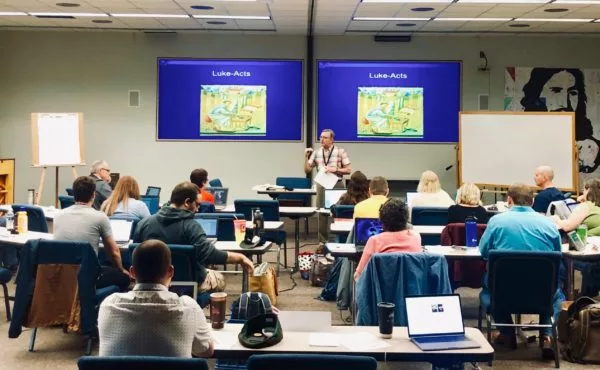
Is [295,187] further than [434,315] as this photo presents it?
Yes

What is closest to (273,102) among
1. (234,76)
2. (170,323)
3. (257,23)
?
(234,76)

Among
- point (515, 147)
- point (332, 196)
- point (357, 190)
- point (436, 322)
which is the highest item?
point (515, 147)

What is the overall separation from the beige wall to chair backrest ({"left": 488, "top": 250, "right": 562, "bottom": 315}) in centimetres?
829

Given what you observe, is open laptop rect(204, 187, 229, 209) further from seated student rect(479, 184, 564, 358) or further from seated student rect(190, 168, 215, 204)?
seated student rect(479, 184, 564, 358)

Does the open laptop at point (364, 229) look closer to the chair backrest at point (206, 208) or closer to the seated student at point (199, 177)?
the seated student at point (199, 177)

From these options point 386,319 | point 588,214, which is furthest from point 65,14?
point 386,319

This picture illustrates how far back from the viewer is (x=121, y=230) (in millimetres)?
6062

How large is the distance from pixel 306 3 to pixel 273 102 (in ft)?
11.1

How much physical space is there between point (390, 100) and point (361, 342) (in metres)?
10.2

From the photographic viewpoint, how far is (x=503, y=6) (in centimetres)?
1030

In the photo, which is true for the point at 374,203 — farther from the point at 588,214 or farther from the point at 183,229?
the point at 183,229

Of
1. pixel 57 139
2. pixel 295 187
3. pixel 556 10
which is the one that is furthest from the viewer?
pixel 57 139

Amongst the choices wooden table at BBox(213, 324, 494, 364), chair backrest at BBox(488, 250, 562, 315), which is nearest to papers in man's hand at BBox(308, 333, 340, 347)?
wooden table at BBox(213, 324, 494, 364)

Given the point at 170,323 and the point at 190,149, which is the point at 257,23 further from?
the point at 170,323
